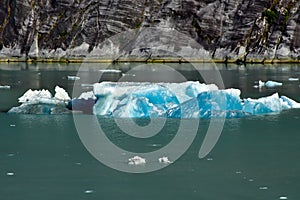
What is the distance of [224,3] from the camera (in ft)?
289

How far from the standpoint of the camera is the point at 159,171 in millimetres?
16125

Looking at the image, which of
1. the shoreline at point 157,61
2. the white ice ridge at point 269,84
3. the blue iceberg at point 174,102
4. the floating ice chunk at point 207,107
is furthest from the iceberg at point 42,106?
the shoreline at point 157,61

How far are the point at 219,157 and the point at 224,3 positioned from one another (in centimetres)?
7258

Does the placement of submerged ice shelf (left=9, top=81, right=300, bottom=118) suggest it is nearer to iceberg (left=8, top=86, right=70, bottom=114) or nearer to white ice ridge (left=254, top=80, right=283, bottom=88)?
iceberg (left=8, top=86, right=70, bottom=114)

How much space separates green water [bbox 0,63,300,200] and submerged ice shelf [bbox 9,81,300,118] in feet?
3.93

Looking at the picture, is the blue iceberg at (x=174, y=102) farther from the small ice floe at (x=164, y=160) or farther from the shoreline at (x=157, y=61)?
the shoreline at (x=157, y=61)

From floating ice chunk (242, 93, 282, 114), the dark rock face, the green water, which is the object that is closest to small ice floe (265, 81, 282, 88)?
floating ice chunk (242, 93, 282, 114)

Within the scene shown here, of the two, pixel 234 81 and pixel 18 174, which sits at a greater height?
pixel 18 174

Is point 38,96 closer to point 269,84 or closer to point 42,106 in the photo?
point 42,106

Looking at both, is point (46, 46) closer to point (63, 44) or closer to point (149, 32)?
point (63, 44)

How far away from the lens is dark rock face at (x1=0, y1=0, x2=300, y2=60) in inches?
3214

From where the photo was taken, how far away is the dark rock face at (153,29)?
81.6 m

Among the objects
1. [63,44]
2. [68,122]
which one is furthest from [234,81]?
[63,44]

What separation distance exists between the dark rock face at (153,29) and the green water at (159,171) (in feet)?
195
